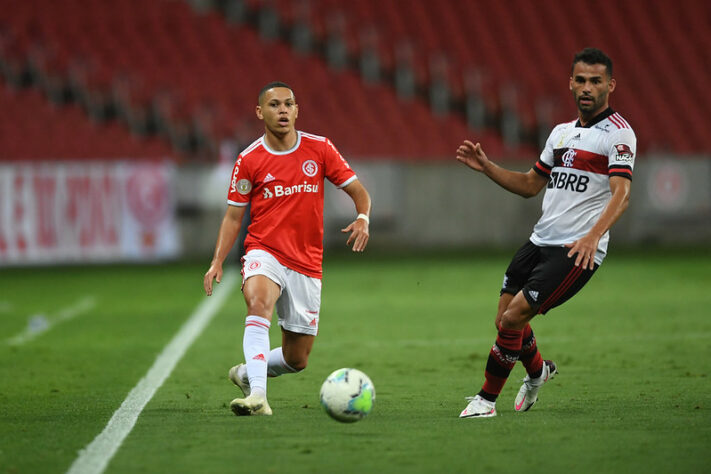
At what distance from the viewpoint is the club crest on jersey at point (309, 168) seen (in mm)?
6660

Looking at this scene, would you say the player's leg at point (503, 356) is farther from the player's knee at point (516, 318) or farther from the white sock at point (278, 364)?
the white sock at point (278, 364)

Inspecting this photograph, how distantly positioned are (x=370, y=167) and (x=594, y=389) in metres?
14.1

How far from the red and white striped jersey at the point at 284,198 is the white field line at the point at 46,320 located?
489cm

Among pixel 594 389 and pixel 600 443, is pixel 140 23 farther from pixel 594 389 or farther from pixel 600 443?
pixel 600 443

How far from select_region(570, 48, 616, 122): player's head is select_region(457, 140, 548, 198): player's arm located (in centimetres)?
62

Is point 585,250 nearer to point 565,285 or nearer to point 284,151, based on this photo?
point 565,285

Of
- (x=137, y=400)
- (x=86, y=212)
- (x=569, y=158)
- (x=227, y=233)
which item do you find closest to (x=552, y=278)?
(x=569, y=158)

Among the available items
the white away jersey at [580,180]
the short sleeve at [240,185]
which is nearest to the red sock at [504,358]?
the white away jersey at [580,180]

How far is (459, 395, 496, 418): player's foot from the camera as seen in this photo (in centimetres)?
627

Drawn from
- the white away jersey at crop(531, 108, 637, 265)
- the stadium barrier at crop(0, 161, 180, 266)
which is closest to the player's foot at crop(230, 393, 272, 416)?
the white away jersey at crop(531, 108, 637, 265)

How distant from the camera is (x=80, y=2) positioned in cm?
2530

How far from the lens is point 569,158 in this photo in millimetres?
6457

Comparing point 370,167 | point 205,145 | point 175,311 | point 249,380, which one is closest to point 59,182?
point 205,145

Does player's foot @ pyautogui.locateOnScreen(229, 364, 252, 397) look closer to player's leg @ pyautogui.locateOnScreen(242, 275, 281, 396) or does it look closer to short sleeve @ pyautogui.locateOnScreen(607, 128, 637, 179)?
player's leg @ pyautogui.locateOnScreen(242, 275, 281, 396)
